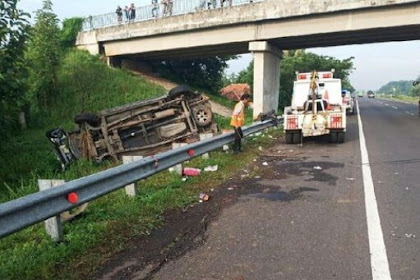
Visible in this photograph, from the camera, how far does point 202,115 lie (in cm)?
1493

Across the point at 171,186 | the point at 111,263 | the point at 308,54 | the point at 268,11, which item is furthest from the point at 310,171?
the point at 308,54

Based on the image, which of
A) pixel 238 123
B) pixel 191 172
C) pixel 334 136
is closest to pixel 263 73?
pixel 334 136

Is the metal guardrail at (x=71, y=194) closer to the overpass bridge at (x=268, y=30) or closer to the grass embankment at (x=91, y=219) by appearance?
the grass embankment at (x=91, y=219)

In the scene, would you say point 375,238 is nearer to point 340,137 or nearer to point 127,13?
point 340,137

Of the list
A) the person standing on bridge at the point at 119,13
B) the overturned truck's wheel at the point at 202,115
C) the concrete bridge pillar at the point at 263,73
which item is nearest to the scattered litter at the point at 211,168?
the overturned truck's wheel at the point at 202,115

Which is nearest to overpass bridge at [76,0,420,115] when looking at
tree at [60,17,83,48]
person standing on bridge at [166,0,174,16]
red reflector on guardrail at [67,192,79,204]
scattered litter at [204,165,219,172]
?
person standing on bridge at [166,0,174,16]

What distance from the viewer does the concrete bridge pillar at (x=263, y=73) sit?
2411 centimetres

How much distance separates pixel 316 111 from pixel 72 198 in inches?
420

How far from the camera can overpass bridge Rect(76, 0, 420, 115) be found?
2092cm

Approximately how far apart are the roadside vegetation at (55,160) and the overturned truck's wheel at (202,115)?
199 centimetres

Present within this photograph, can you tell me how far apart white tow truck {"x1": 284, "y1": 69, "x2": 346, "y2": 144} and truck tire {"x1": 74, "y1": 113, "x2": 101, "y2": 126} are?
6.11 meters

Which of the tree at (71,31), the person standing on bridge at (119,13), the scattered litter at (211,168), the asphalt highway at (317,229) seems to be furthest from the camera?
the tree at (71,31)

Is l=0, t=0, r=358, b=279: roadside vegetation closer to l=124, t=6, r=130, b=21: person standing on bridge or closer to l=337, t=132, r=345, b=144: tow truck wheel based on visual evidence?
l=337, t=132, r=345, b=144: tow truck wheel

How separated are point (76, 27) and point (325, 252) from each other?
110ft
